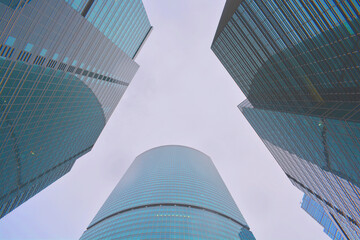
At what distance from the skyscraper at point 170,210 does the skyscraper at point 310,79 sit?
114 ft

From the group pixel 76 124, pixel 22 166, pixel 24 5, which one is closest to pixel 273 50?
pixel 24 5

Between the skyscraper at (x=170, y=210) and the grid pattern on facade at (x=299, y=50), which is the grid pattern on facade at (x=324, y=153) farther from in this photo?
the skyscraper at (x=170, y=210)

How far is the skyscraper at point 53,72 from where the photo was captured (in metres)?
36.5

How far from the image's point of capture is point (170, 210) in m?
78.7

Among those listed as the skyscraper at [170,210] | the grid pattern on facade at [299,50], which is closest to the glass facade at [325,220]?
the skyscraper at [170,210]

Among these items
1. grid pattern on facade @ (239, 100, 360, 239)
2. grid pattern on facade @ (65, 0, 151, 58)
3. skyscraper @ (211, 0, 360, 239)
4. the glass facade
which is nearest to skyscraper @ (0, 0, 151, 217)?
grid pattern on facade @ (65, 0, 151, 58)

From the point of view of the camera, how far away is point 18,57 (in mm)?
36781

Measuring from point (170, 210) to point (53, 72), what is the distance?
6066 cm

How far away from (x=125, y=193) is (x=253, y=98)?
72.2 meters

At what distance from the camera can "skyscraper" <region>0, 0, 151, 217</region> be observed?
36491 mm

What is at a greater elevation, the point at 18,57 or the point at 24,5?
the point at 24,5

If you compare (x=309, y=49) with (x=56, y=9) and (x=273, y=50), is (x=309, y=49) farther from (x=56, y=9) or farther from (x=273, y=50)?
(x=56, y=9)

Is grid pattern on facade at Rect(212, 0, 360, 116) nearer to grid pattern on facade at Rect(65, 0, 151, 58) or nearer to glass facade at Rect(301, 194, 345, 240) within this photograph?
grid pattern on facade at Rect(65, 0, 151, 58)

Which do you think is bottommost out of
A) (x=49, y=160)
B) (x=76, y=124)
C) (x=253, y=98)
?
(x=49, y=160)
